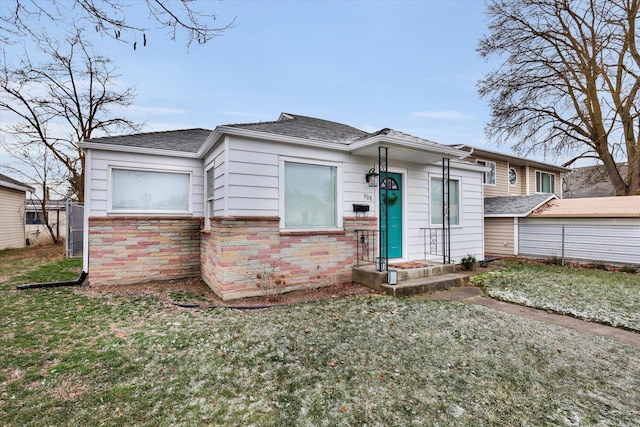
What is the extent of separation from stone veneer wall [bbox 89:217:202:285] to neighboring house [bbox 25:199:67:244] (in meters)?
12.1

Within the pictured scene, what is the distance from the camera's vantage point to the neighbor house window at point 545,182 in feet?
53.5

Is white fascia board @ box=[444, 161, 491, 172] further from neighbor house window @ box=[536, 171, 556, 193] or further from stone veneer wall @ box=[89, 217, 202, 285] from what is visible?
neighbor house window @ box=[536, 171, 556, 193]

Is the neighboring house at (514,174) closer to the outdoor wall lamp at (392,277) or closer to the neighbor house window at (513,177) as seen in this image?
the neighbor house window at (513,177)

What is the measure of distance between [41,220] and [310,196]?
1773 centimetres

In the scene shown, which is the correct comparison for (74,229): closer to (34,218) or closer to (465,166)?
(34,218)

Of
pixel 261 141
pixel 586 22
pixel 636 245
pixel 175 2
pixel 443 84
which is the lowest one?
pixel 636 245

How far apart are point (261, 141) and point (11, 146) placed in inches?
567

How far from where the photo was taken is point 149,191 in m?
6.63

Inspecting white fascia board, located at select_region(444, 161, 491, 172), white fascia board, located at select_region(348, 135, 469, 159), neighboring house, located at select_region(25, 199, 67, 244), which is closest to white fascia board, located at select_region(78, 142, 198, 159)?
white fascia board, located at select_region(348, 135, 469, 159)

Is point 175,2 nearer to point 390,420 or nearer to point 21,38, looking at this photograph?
point 21,38

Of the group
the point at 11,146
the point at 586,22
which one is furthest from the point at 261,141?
the point at 586,22

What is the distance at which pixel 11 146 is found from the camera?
12.6 meters

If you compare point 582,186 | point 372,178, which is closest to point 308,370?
point 372,178

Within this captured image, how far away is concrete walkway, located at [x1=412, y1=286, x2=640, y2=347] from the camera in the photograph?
12.5ft
